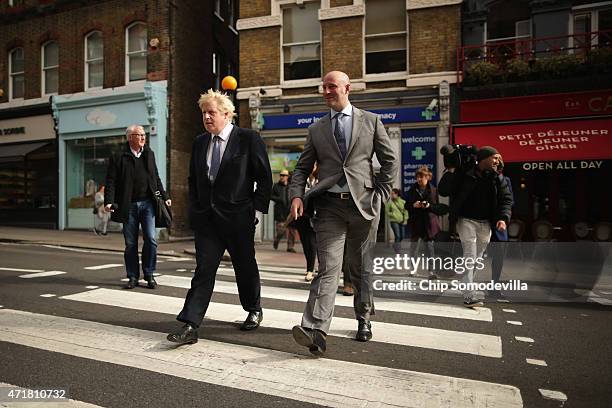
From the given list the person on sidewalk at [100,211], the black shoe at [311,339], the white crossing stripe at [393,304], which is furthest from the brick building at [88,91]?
the black shoe at [311,339]

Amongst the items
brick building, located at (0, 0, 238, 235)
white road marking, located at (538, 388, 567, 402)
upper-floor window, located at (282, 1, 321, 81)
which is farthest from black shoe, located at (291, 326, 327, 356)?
brick building, located at (0, 0, 238, 235)

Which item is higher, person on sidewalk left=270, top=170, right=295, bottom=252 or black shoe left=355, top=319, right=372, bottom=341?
person on sidewalk left=270, top=170, right=295, bottom=252

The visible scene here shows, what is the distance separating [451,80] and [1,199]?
60.5ft

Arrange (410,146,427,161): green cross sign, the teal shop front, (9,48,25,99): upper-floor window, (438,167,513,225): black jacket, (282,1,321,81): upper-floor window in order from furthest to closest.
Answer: (9,48,25,99): upper-floor window → the teal shop front → (282,1,321,81): upper-floor window → (410,146,427,161): green cross sign → (438,167,513,225): black jacket

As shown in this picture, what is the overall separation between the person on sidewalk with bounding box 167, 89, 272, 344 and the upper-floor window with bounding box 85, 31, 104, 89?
15705mm

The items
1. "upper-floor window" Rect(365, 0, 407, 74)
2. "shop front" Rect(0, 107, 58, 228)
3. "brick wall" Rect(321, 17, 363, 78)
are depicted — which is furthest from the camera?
"shop front" Rect(0, 107, 58, 228)

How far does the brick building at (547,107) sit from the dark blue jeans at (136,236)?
9251 mm

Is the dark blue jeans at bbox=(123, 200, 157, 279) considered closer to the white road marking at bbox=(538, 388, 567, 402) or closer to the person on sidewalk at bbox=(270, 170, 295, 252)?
the white road marking at bbox=(538, 388, 567, 402)

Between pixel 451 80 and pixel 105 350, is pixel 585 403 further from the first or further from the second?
pixel 451 80

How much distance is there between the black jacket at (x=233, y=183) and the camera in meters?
3.71

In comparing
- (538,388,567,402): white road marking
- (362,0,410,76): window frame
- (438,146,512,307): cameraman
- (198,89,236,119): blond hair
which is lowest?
(538,388,567,402): white road marking

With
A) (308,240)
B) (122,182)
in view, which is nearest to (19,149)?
(122,182)

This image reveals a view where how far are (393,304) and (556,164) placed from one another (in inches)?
330

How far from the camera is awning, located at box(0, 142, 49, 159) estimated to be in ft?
58.8
